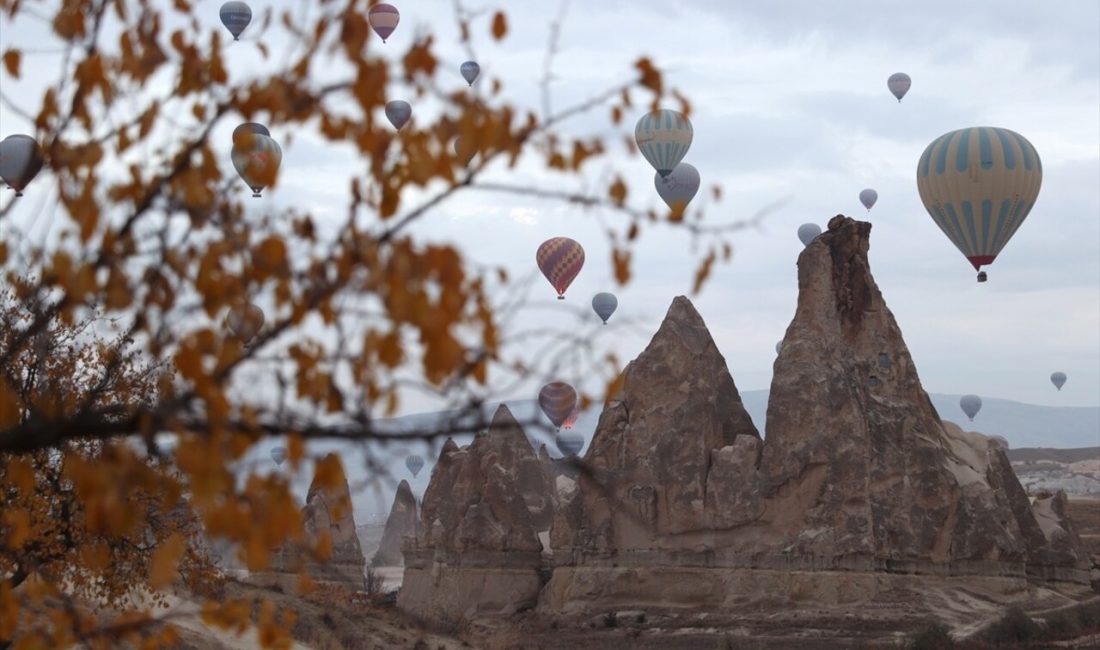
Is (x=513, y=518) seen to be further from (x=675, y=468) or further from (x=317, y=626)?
(x=317, y=626)

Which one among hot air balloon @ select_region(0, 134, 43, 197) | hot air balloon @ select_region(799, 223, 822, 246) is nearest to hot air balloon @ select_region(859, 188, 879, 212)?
hot air balloon @ select_region(799, 223, 822, 246)

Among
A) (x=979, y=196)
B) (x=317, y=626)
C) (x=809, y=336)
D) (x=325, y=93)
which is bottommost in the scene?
(x=317, y=626)

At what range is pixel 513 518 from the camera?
3894 centimetres

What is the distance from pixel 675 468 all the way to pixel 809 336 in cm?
437

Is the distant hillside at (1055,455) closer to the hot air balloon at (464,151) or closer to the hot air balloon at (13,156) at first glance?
the hot air balloon at (13,156)

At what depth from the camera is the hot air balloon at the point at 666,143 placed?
43.4 meters

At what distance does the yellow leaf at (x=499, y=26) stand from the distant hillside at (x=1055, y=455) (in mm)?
129872

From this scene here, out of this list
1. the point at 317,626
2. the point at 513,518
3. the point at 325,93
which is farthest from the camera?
the point at 513,518

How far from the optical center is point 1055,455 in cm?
13875

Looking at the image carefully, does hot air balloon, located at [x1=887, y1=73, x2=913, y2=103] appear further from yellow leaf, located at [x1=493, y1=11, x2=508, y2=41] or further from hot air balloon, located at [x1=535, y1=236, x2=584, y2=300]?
yellow leaf, located at [x1=493, y1=11, x2=508, y2=41]

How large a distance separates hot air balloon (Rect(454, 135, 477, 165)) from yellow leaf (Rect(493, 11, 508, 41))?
1.13ft

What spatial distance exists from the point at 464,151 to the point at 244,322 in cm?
85

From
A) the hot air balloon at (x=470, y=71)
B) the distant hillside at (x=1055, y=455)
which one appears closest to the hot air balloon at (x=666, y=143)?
the hot air balloon at (x=470, y=71)

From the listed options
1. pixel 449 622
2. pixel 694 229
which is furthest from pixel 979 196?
pixel 694 229
